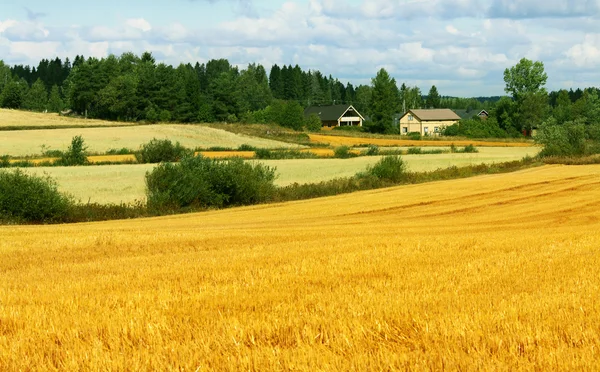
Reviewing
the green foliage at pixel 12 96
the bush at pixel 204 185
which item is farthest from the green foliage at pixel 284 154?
the green foliage at pixel 12 96

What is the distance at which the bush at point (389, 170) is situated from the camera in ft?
153

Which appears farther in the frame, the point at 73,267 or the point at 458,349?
the point at 73,267

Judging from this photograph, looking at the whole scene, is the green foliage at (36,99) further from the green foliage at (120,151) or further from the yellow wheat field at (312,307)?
the yellow wheat field at (312,307)

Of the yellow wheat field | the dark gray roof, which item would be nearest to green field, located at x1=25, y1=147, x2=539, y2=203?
the yellow wheat field

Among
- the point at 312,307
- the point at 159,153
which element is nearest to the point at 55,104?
the point at 159,153

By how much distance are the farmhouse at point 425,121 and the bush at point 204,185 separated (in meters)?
117

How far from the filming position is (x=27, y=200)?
3069 cm

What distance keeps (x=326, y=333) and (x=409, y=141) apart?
92.3 meters

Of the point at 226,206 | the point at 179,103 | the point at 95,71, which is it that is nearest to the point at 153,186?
the point at 226,206

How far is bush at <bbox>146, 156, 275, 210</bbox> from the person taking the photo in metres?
36.2

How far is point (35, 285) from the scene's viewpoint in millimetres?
8875

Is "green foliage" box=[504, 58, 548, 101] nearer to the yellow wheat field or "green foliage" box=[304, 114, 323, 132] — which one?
"green foliage" box=[304, 114, 323, 132]

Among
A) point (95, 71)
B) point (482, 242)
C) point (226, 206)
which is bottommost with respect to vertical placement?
point (226, 206)

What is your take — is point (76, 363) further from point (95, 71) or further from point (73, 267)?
point (95, 71)
